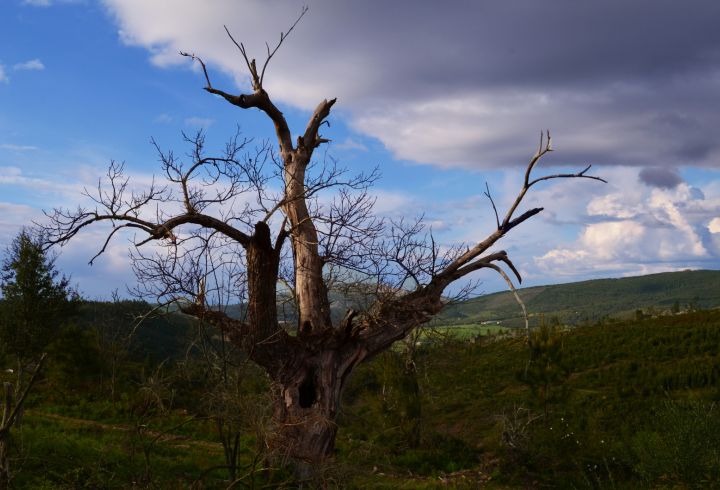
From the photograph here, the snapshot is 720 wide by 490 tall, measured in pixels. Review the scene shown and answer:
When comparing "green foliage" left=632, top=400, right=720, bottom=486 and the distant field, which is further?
the distant field

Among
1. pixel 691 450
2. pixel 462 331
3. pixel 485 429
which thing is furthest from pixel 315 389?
pixel 462 331

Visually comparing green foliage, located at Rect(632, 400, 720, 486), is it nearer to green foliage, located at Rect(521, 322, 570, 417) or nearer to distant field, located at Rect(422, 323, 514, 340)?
distant field, located at Rect(422, 323, 514, 340)

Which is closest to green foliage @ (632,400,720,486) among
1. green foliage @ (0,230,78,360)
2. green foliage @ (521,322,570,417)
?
green foliage @ (521,322,570,417)

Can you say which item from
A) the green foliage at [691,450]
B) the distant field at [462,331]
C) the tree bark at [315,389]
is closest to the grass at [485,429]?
the green foliage at [691,450]

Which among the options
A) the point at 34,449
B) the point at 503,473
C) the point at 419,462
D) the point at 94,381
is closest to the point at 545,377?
the point at 503,473

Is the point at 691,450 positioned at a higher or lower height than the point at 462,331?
higher

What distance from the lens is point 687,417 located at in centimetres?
1065

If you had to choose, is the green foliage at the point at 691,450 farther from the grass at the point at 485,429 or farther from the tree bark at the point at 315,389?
the tree bark at the point at 315,389

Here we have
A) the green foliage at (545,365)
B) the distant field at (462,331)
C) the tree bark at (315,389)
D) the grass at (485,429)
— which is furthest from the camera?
the green foliage at (545,365)

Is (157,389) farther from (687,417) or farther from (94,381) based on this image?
(94,381)

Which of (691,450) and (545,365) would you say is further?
(545,365)

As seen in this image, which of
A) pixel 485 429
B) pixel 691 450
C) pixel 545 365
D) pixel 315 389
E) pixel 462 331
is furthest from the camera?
pixel 462 331

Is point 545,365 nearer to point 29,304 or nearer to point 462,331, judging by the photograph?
point 29,304

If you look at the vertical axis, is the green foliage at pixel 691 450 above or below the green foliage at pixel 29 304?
below
